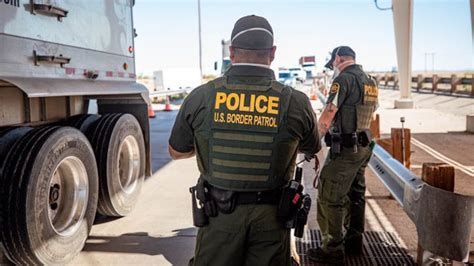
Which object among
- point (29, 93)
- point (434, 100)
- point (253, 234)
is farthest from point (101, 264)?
point (434, 100)

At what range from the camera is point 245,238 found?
249 cm

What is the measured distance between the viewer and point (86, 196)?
4.48 m

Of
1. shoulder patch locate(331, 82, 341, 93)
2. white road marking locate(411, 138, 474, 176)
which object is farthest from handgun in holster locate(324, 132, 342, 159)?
white road marking locate(411, 138, 474, 176)

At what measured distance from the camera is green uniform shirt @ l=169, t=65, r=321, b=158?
2.53 metres

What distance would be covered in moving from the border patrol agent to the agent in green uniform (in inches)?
52.6

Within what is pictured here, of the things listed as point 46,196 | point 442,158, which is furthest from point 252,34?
point 442,158

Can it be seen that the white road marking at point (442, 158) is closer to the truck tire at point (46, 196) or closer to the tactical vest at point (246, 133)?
the truck tire at point (46, 196)

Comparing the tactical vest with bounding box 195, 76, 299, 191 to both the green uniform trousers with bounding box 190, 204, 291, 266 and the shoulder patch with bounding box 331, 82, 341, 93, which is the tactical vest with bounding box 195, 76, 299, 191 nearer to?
the green uniform trousers with bounding box 190, 204, 291, 266

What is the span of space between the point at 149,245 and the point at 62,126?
4.58 ft

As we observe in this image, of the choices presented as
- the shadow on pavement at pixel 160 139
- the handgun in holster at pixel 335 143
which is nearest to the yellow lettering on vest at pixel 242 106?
the handgun in holster at pixel 335 143

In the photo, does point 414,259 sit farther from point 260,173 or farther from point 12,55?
point 12,55

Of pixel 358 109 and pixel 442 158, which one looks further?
pixel 442 158

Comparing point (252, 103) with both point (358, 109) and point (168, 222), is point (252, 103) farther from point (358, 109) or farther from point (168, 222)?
point (168, 222)

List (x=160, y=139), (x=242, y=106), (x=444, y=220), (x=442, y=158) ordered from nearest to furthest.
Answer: (x=242, y=106), (x=444, y=220), (x=442, y=158), (x=160, y=139)
